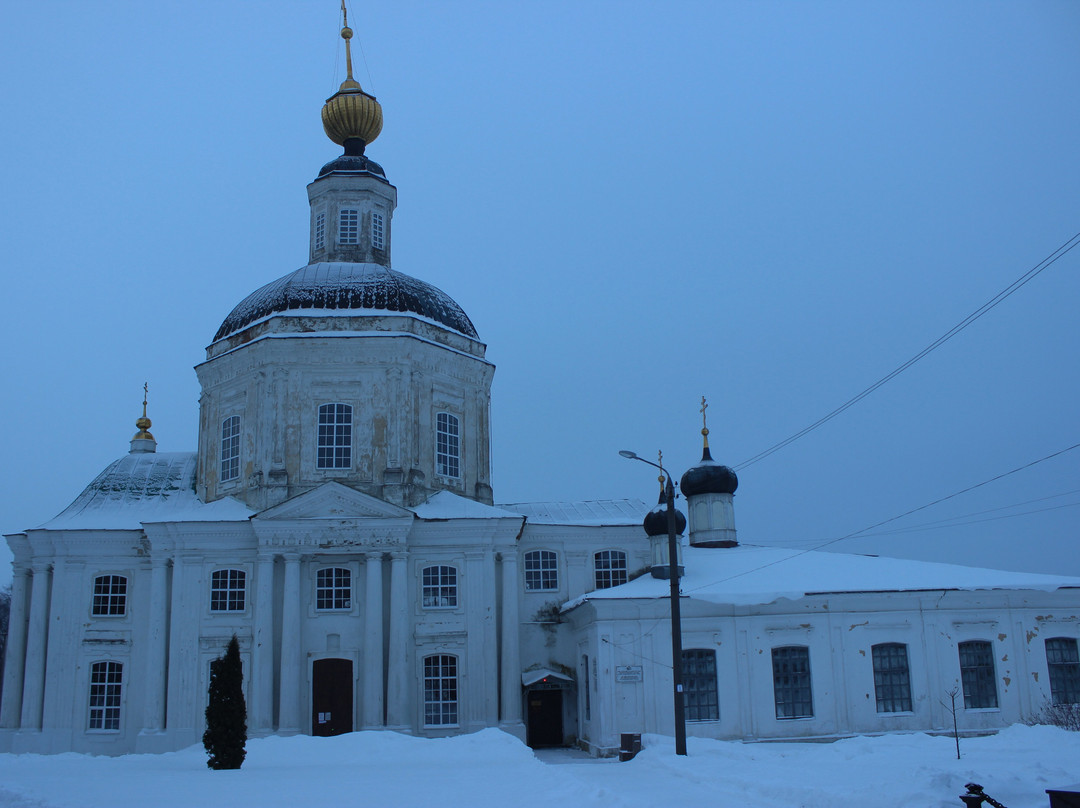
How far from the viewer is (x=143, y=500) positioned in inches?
1156

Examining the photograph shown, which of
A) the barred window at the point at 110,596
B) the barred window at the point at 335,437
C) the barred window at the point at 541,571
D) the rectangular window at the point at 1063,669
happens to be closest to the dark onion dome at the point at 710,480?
the barred window at the point at 541,571

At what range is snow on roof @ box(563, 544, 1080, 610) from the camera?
2530cm

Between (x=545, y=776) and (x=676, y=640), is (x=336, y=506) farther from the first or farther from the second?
(x=545, y=776)

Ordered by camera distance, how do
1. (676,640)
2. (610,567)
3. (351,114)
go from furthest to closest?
(351,114) < (610,567) < (676,640)

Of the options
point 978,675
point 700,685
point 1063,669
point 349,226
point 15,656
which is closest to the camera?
point 700,685

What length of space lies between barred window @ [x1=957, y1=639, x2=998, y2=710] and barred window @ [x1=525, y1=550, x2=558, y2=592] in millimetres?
11363

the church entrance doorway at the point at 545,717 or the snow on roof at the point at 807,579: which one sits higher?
the snow on roof at the point at 807,579

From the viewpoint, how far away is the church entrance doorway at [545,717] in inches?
1094

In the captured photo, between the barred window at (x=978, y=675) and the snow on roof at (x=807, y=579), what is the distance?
1664 millimetres

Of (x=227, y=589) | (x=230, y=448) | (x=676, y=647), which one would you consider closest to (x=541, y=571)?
(x=227, y=589)

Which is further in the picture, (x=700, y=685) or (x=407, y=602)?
(x=407, y=602)

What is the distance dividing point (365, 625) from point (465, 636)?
271 centimetres

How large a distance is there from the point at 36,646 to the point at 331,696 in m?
8.48

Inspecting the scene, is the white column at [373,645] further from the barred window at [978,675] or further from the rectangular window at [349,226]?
the barred window at [978,675]
